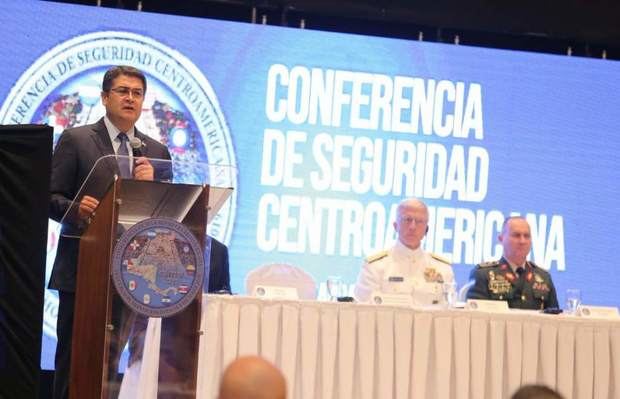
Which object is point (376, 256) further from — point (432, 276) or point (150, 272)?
point (150, 272)

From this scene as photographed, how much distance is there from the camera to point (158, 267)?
355cm

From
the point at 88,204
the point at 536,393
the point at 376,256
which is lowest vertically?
the point at 536,393

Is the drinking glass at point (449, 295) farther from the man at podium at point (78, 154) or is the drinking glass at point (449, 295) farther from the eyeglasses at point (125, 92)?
the eyeglasses at point (125, 92)

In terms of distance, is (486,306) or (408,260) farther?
(408,260)

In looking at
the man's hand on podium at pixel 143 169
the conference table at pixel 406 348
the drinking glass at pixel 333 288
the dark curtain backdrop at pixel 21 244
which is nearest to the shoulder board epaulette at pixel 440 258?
the drinking glass at pixel 333 288

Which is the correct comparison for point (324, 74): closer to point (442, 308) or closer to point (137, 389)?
point (442, 308)

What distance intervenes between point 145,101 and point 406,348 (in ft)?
9.06

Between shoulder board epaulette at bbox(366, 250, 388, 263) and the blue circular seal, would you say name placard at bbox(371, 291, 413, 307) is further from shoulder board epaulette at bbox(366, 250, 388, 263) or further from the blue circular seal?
shoulder board epaulette at bbox(366, 250, 388, 263)

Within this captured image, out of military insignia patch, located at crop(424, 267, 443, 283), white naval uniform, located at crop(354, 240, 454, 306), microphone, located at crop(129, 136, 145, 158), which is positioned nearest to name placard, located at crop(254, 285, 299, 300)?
microphone, located at crop(129, 136, 145, 158)

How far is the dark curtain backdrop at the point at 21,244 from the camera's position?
13.4 feet

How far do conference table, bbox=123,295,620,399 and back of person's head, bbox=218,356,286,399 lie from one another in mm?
2563

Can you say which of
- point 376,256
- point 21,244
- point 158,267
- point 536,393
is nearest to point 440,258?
point 376,256

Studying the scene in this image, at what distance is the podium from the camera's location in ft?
11.4

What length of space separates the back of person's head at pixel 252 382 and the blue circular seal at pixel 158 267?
1.64 m
